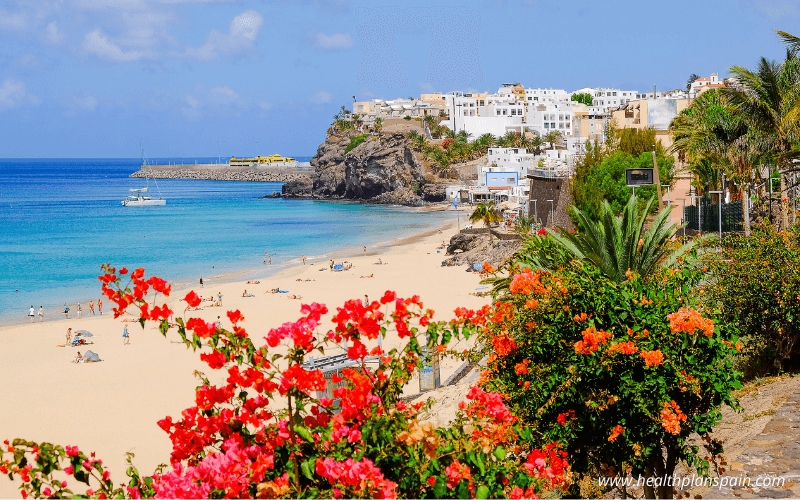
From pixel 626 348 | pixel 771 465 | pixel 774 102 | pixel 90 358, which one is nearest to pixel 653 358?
pixel 626 348

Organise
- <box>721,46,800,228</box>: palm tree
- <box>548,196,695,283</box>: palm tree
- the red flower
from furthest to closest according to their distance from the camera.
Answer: <box>721,46,800,228</box>: palm tree
<box>548,196,695,283</box>: palm tree
the red flower

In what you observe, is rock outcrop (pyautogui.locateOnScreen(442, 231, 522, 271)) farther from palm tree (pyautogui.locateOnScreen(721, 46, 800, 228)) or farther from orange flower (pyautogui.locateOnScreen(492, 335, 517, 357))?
orange flower (pyautogui.locateOnScreen(492, 335, 517, 357))

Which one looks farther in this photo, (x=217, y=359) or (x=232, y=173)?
(x=232, y=173)

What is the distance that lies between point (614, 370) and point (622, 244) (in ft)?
15.7

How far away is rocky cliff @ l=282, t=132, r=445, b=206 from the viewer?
10025cm

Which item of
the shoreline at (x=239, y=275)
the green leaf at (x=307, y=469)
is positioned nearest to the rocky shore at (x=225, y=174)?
the shoreline at (x=239, y=275)

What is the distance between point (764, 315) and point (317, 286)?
93.1 feet

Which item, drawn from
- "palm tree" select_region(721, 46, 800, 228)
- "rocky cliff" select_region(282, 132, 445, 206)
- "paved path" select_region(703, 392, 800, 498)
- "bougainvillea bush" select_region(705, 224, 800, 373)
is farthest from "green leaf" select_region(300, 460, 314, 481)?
"rocky cliff" select_region(282, 132, 445, 206)

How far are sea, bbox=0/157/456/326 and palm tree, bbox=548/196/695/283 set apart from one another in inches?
1094

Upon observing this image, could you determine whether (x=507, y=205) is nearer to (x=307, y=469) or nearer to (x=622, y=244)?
(x=622, y=244)

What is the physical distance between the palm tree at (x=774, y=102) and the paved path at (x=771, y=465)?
8.94m

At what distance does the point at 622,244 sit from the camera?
32.8 feet

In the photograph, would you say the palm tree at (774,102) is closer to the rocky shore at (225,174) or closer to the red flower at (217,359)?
the red flower at (217,359)

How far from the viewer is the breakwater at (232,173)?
556 feet
